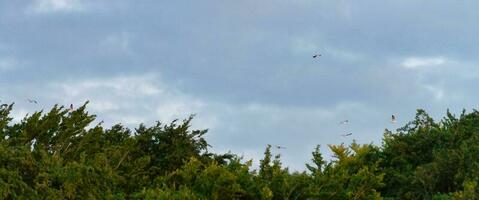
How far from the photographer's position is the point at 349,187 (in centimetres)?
3428

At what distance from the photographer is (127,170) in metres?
42.6

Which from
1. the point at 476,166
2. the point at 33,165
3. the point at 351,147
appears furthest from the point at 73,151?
the point at 476,166

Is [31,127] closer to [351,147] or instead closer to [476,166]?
[351,147]

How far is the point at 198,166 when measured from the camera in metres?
35.8

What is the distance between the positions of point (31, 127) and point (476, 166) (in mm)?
19878

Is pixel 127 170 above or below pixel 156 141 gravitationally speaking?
Answer: below

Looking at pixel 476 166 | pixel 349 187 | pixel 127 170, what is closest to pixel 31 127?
pixel 127 170

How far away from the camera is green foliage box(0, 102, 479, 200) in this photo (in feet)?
111

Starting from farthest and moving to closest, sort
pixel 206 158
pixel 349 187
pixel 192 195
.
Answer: pixel 206 158 < pixel 349 187 < pixel 192 195

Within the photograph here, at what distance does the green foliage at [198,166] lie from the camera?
33.8 m

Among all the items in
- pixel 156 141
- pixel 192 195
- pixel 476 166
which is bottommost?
Result: pixel 192 195

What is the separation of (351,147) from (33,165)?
14407mm

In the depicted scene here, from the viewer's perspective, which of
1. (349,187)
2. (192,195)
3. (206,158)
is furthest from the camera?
(206,158)

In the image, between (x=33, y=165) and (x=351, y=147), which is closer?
(x=33, y=165)
